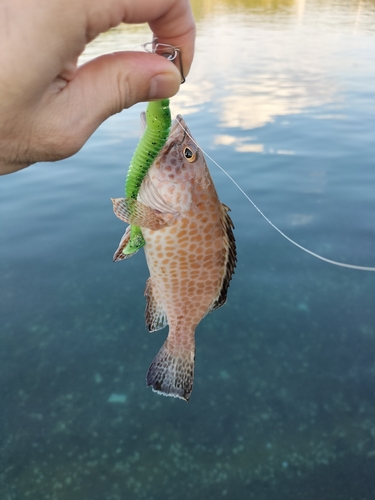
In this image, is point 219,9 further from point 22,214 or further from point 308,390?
point 308,390

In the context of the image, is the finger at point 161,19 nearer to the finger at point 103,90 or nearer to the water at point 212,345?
the finger at point 103,90

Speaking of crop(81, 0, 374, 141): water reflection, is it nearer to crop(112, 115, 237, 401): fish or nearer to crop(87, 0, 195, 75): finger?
crop(112, 115, 237, 401): fish

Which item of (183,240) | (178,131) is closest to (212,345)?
(183,240)

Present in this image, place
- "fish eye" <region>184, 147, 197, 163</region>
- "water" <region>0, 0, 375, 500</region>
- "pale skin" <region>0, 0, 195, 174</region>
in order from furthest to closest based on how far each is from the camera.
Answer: "water" <region>0, 0, 375, 500</region> < "fish eye" <region>184, 147, 197, 163</region> < "pale skin" <region>0, 0, 195, 174</region>

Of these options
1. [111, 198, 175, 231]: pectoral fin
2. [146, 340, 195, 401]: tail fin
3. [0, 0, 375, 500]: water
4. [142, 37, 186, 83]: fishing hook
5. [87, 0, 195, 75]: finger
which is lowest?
[0, 0, 375, 500]: water

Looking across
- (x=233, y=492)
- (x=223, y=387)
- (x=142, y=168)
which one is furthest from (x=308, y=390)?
(x=142, y=168)

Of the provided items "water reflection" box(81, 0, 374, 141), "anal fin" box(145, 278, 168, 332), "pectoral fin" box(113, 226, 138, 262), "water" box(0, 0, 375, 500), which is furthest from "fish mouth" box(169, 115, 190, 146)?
"water reflection" box(81, 0, 374, 141)
